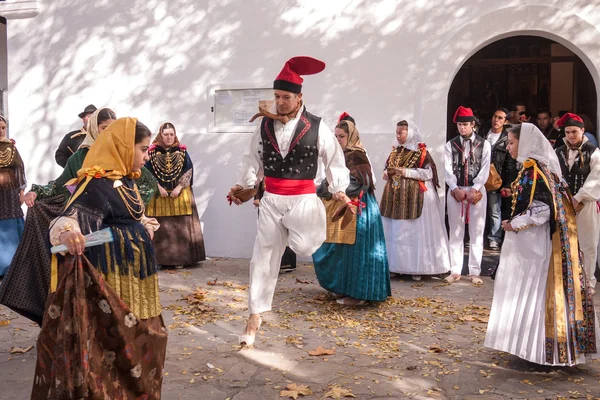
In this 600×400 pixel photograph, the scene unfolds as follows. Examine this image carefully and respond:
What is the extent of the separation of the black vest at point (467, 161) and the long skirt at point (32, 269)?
467 cm

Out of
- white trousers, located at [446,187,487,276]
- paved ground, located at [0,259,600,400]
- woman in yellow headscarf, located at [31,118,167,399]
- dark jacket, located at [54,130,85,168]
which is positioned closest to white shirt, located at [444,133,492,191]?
white trousers, located at [446,187,487,276]

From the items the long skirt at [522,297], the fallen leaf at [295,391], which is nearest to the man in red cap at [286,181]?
the fallen leaf at [295,391]

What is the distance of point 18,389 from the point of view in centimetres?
428

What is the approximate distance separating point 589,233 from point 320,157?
3.31 m

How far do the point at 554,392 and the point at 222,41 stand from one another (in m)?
6.61

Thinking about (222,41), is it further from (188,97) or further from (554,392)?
(554,392)

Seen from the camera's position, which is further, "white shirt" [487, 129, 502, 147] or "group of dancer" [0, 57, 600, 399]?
"white shirt" [487, 129, 502, 147]

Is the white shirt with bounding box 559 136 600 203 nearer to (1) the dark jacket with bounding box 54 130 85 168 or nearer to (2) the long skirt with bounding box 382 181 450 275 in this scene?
(2) the long skirt with bounding box 382 181 450 275

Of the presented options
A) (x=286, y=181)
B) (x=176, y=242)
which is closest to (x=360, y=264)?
(x=286, y=181)

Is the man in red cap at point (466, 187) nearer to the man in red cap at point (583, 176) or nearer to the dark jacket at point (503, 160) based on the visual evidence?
the man in red cap at point (583, 176)

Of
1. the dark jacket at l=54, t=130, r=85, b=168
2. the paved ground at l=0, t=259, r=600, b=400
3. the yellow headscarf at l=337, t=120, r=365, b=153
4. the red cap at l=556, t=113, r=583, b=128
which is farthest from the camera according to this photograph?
the dark jacket at l=54, t=130, r=85, b=168

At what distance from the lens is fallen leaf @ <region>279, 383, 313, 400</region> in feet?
13.6

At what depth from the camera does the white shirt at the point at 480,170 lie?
7797 millimetres

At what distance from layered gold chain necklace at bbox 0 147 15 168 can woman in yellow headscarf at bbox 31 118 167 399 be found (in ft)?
14.8
